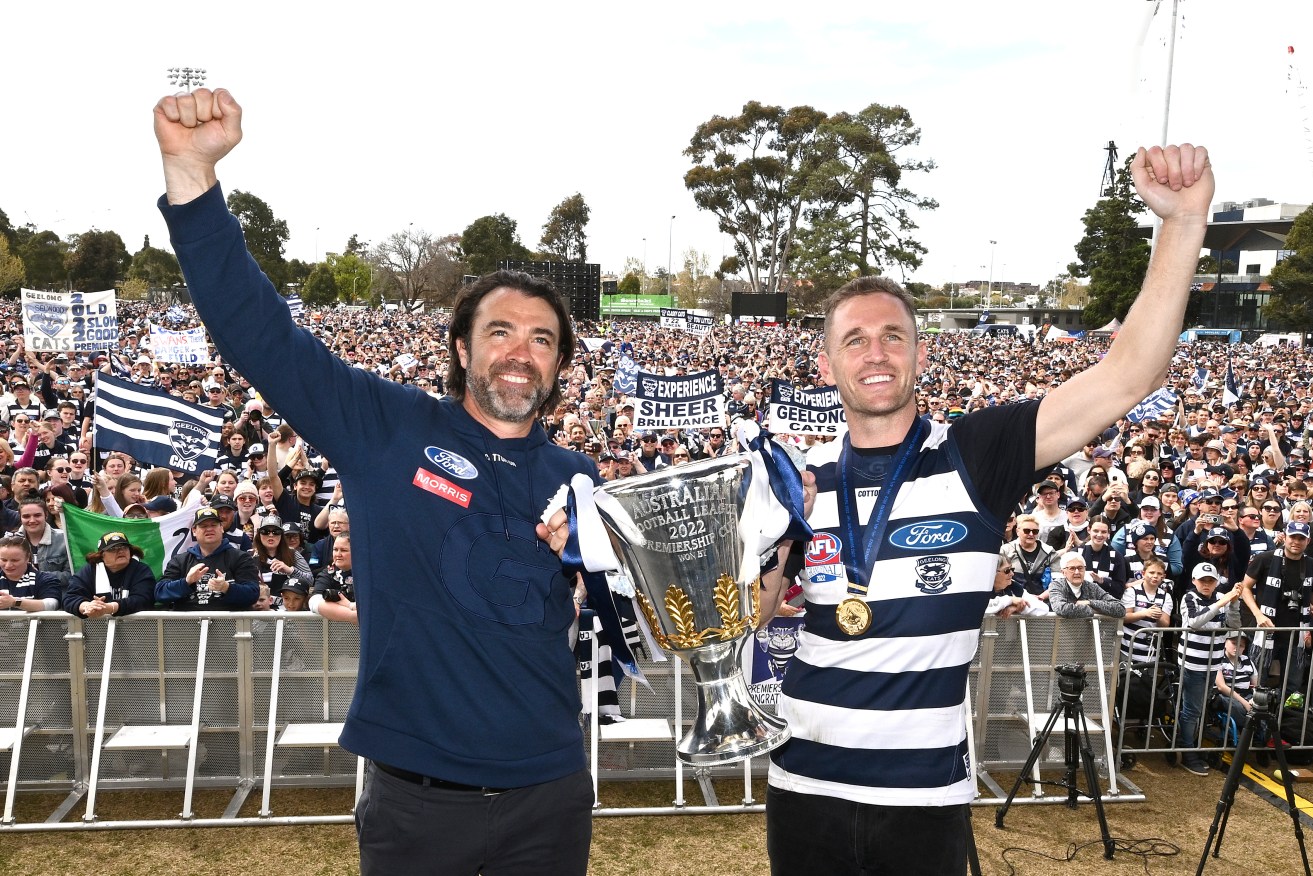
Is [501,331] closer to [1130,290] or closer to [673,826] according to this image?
[673,826]

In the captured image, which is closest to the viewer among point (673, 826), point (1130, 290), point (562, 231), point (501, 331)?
point (501, 331)

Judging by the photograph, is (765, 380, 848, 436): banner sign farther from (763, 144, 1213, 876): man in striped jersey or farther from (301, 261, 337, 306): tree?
(301, 261, 337, 306): tree

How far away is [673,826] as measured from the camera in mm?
5898

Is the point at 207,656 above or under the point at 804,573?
under

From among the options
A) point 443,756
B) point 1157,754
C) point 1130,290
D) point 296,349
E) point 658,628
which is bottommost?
point 1157,754

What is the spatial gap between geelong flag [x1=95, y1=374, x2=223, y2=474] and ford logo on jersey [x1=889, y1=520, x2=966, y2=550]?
876cm

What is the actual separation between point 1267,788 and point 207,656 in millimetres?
6938

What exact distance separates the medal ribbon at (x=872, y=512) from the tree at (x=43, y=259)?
8017 centimetres

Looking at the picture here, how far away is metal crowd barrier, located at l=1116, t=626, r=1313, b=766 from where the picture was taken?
7062mm

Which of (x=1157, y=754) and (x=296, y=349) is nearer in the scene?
(x=296, y=349)

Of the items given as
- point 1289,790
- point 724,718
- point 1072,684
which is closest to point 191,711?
point 724,718

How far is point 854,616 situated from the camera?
2410mm

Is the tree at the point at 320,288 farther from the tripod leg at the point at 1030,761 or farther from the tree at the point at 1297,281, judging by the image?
the tripod leg at the point at 1030,761

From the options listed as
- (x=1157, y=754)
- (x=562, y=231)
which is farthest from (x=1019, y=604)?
(x=562, y=231)
